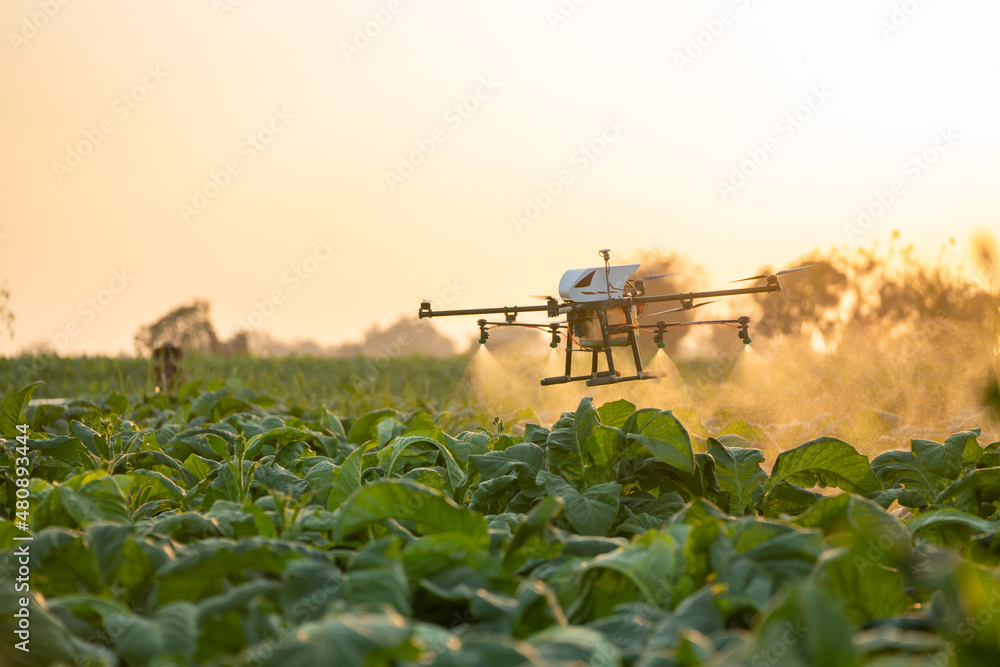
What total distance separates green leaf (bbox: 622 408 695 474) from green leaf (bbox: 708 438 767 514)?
246mm

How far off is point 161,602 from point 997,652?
1.15 m

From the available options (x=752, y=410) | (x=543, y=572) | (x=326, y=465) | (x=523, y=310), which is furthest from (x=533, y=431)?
(x=752, y=410)

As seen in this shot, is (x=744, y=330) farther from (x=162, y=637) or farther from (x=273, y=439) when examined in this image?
(x=162, y=637)

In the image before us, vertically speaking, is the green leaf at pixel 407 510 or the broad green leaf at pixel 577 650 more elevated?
the green leaf at pixel 407 510

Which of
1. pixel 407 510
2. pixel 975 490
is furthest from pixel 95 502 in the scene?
pixel 975 490

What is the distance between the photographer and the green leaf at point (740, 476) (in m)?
2.13

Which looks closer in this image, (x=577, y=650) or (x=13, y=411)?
(x=577, y=650)

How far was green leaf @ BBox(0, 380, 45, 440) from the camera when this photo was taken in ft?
8.52

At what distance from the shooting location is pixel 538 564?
4.79ft

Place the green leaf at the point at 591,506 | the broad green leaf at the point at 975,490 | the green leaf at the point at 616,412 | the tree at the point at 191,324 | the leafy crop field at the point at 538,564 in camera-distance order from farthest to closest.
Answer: the tree at the point at 191,324 → the green leaf at the point at 616,412 → the broad green leaf at the point at 975,490 → the green leaf at the point at 591,506 → the leafy crop field at the point at 538,564

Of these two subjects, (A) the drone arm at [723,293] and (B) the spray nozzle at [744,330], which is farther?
(B) the spray nozzle at [744,330]

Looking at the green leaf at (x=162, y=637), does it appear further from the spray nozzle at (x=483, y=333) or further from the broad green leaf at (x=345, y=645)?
the spray nozzle at (x=483, y=333)

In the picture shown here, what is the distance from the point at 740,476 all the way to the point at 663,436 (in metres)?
0.33

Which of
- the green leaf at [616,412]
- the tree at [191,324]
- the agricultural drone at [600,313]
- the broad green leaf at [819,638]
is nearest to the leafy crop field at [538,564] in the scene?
the broad green leaf at [819,638]
